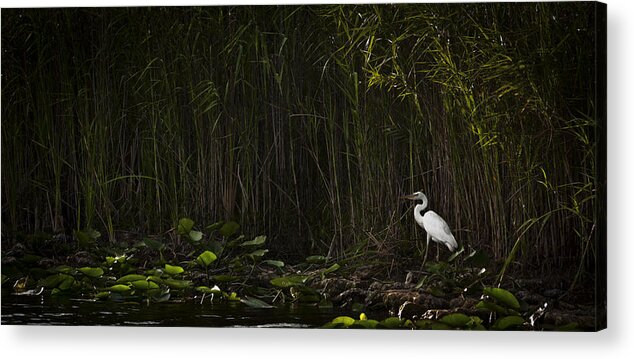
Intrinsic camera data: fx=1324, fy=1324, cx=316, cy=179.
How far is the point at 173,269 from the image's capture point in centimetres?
552

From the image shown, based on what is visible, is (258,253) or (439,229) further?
(258,253)

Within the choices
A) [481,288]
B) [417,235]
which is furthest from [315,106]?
[481,288]

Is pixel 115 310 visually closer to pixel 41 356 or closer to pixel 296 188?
pixel 41 356

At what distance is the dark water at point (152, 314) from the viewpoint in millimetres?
5418

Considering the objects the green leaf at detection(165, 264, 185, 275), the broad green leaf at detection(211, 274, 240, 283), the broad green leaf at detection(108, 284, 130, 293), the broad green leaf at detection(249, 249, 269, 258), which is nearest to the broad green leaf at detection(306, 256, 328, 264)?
the broad green leaf at detection(249, 249, 269, 258)

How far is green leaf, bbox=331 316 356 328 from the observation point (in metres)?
5.38

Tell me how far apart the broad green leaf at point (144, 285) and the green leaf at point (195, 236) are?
0.82 feet

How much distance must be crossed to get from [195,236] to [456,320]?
3.72 feet

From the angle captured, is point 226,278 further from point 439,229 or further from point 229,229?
point 439,229

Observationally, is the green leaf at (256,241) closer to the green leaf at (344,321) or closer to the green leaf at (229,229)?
the green leaf at (229,229)

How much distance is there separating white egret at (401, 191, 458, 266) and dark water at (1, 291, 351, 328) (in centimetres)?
49

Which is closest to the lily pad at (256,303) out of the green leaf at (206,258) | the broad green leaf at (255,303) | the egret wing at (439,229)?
the broad green leaf at (255,303)

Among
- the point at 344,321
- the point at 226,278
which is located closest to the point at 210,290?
the point at 226,278

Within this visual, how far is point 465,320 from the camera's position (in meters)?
5.31
